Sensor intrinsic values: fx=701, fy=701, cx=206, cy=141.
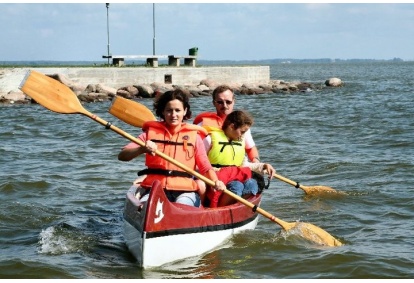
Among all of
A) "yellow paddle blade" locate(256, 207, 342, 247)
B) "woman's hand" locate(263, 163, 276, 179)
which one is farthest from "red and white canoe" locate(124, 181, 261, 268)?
"woman's hand" locate(263, 163, 276, 179)

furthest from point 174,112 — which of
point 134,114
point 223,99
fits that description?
point 134,114

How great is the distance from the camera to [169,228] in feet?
18.6

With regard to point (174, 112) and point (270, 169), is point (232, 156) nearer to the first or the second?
point (270, 169)

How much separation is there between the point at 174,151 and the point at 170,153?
0.04m

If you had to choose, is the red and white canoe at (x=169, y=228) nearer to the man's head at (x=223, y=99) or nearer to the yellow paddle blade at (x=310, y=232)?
the yellow paddle blade at (x=310, y=232)

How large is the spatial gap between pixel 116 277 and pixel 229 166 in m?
1.84

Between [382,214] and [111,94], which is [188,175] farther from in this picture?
[111,94]

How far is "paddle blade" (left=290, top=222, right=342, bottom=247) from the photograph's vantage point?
6805 millimetres

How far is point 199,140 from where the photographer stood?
6.38 metres

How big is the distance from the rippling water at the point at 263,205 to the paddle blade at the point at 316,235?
0.36 feet

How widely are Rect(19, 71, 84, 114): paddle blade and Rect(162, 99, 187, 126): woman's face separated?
1.08 meters

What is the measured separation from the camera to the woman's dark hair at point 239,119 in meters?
6.75

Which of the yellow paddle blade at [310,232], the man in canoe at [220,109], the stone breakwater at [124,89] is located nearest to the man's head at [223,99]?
the man in canoe at [220,109]
